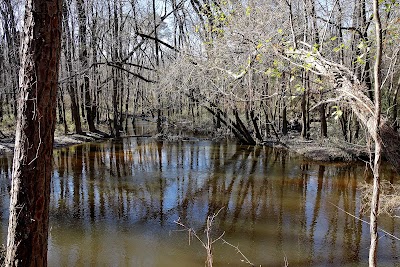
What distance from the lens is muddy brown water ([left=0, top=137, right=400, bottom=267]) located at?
21.9 feet

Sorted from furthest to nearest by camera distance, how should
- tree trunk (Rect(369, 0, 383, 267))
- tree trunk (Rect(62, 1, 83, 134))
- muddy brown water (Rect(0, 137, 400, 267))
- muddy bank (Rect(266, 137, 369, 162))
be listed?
tree trunk (Rect(62, 1, 83, 134)) → muddy bank (Rect(266, 137, 369, 162)) → muddy brown water (Rect(0, 137, 400, 267)) → tree trunk (Rect(369, 0, 383, 267))

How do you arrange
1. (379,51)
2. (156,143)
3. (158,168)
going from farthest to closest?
(156,143) < (158,168) < (379,51)

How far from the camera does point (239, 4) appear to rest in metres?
11.0

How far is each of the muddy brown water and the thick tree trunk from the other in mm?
3498

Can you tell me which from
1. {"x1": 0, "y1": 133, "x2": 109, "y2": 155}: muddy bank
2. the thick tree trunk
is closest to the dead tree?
the thick tree trunk

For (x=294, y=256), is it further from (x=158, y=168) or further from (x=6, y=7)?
(x=6, y=7)

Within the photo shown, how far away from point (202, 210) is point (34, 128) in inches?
256

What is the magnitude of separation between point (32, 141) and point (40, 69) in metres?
0.59

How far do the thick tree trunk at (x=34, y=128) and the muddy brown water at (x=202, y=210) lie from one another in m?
3.50

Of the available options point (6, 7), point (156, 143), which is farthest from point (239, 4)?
point (6, 7)

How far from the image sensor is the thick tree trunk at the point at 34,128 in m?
2.94

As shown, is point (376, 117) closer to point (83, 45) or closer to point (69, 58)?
point (69, 58)

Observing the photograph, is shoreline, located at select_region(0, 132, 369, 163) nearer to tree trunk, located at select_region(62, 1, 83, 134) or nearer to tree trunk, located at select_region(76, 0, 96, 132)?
tree trunk, located at select_region(62, 1, 83, 134)

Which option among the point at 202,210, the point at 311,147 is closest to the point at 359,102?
the point at 202,210
